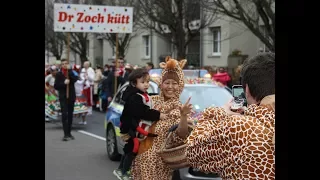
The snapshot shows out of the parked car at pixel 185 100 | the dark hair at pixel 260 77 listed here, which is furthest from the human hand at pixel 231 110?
the parked car at pixel 185 100

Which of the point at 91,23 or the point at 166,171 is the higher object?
the point at 91,23

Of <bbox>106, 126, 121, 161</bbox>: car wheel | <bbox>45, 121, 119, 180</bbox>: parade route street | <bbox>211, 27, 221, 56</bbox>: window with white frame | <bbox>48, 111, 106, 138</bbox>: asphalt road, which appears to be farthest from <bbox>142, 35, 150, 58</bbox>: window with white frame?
<bbox>106, 126, 121, 161</bbox>: car wheel

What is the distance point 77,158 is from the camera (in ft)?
33.0

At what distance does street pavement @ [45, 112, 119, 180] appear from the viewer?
27.8 ft

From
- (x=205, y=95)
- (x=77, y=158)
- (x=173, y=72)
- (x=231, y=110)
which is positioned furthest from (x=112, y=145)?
(x=231, y=110)

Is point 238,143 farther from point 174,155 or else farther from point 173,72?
point 173,72

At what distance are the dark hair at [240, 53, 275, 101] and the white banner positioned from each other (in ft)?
37.2

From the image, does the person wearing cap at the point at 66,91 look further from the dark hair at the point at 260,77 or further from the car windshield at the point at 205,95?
the dark hair at the point at 260,77

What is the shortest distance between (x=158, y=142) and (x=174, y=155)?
2.08 ft

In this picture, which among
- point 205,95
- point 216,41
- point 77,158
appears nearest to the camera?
point 205,95
